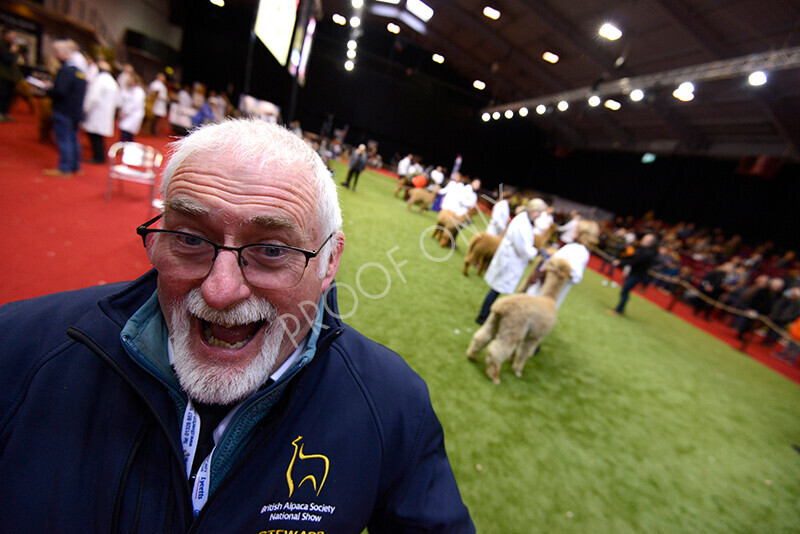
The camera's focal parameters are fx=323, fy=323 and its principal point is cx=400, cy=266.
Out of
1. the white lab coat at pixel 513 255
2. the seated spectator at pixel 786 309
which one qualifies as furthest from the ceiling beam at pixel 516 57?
the seated spectator at pixel 786 309

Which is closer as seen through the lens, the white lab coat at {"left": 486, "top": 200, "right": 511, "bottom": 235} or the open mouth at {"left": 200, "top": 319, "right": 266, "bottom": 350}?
the open mouth at {"left": 200, "top": 319, "right": 266, "bottom": 350}

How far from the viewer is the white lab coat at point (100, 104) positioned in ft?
Result: 19.4

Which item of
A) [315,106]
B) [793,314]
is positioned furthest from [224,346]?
[315,106]

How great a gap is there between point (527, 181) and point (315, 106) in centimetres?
2204

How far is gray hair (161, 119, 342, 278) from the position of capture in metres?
0.97

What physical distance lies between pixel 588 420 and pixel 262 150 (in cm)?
426

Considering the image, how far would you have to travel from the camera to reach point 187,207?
35.7 inches

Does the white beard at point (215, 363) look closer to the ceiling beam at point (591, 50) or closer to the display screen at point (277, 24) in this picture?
the display screen at point (277, 24)

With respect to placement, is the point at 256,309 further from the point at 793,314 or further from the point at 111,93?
the point at 793,314

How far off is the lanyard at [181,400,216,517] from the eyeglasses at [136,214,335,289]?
42 centimetres

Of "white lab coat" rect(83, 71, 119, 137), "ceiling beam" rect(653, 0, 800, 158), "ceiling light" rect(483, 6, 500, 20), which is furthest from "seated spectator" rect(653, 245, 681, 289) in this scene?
"white lab coat" rect(83, 71, 119, 137)

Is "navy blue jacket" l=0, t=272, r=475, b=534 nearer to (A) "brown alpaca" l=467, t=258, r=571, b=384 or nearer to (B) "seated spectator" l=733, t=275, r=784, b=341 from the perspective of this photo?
(A) "brown alpaca" l=467, t=258, r=571, b=384

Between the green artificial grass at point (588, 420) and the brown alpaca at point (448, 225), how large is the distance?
1.68 metres

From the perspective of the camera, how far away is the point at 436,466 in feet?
3.85
